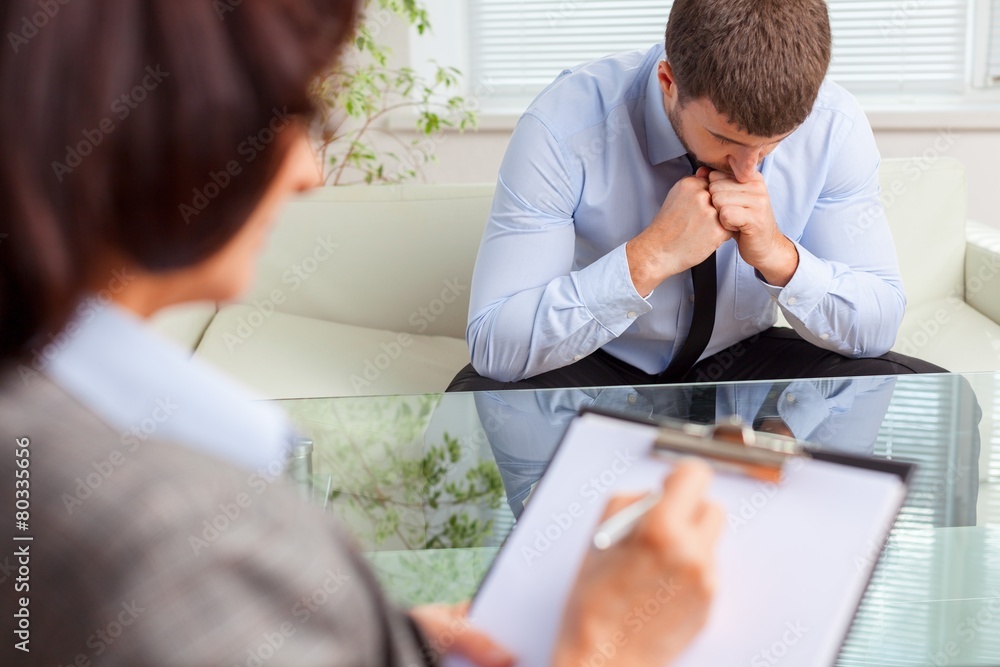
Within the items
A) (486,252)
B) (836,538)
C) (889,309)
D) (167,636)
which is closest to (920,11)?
(889,309)

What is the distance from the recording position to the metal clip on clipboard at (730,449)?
2.14ft

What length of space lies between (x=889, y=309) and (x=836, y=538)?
105 cm

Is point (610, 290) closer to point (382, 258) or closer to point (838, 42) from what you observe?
point (382, 258)

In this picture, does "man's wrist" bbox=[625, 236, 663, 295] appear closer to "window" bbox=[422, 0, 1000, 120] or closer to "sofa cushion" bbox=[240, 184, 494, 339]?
"sofa cushion" bbox=[240, 184, 494, 339]

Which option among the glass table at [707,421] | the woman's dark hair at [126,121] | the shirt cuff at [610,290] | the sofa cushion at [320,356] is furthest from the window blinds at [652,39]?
the woman's dark hair at [126,121]

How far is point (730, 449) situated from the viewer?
2.16ft

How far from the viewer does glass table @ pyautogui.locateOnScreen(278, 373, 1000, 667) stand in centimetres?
85

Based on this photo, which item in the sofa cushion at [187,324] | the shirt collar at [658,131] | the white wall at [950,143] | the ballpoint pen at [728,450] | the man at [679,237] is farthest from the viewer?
the white wall at [950,143]

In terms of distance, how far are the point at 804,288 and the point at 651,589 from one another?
1063mm

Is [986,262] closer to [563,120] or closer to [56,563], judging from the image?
[563,120]

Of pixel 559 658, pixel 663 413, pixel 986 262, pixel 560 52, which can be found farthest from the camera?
pixel 560 52

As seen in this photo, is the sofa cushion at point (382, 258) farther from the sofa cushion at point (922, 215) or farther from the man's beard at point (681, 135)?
the sofa cushion at point (922, 215)

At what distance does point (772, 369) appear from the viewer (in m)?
1.67

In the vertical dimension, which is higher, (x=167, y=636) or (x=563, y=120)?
(x=167, y=636)
